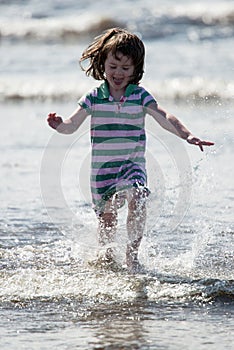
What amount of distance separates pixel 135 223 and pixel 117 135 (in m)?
0.50

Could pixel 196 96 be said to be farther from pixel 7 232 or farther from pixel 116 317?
pixel 116 317

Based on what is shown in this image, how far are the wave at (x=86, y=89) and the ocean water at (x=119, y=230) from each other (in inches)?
0.7

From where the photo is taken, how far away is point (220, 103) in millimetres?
10445

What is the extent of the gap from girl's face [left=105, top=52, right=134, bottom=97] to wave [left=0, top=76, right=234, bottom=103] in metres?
6.06

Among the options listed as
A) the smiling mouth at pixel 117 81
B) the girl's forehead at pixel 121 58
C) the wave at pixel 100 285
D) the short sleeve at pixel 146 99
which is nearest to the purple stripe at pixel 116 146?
the short sleeve at pixel 146 99

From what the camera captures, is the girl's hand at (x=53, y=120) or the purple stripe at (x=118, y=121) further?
the purple stripe at (x=118, y=121)

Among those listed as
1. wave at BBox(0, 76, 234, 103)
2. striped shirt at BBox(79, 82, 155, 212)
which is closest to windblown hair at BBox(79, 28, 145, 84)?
striped shirt at BBox(79, 82, 155, 212)

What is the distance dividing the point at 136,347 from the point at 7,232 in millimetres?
2279

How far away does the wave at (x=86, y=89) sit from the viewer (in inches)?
436

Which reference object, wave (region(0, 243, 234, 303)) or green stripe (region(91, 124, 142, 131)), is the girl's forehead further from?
wave (region(0, 243, 234, 303))

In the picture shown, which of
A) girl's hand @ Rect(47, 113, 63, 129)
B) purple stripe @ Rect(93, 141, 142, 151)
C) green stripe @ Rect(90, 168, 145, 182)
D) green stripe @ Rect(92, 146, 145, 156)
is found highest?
girl's hand @ Rect(47, 113, 63, 129)

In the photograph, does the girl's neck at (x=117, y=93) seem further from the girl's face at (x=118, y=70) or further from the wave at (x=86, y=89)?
the wave at (x=86, y=89)

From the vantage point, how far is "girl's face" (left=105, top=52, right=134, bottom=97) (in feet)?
15.3

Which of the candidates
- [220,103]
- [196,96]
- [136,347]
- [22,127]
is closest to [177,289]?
[136,347]
